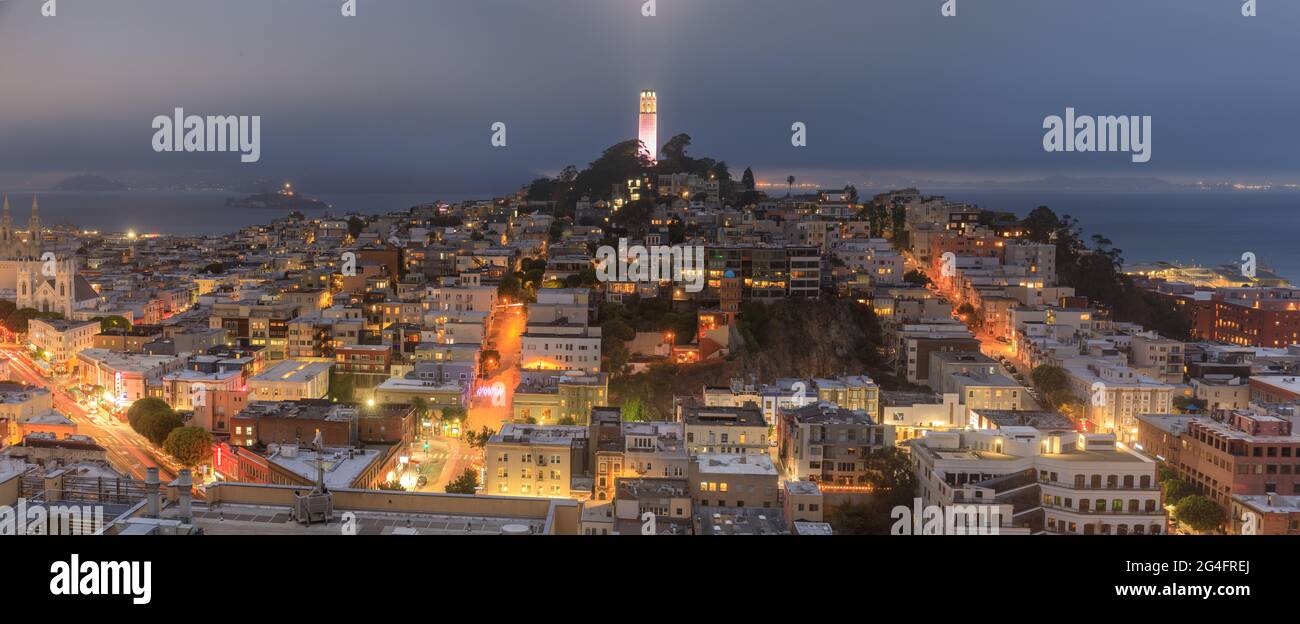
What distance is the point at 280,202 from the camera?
198ft

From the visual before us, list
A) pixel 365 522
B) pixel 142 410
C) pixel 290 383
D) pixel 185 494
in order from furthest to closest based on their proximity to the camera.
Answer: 1. pixel 290 383
2. pixel 142 410
3. pixel 365 522
4. pixel 185 494

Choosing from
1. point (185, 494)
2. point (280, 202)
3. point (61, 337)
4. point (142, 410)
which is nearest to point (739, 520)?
point (185, 494)

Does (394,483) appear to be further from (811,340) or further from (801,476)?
(811,340)

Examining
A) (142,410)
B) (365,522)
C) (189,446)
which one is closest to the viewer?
(365,522)

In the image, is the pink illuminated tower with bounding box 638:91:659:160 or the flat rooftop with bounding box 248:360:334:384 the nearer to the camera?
the flat rooftop with bounding box 248:360:334:384

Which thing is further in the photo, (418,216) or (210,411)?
(418,216)

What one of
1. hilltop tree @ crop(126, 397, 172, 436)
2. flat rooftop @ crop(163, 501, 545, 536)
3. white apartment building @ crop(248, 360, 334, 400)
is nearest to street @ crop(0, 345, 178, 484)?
hilltop tree @ crop(126, 397, 172, 436)

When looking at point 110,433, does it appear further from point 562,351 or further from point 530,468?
point 530,468

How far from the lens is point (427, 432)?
12.9 m

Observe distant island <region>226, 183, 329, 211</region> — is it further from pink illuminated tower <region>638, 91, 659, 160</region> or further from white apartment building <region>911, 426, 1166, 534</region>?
white apartment building <region>911, 426, 1166, 534</region>

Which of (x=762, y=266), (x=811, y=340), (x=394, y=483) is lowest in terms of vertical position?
(x=394, y=483)

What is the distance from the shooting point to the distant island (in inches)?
2363
